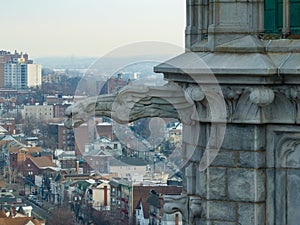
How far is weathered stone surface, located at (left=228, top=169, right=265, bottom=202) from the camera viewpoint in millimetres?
7000

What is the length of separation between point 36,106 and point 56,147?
19.5m

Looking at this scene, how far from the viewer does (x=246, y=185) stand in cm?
702

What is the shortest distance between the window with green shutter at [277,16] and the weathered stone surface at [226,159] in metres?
0.80

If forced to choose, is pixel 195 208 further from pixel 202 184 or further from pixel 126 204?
pixel 126 204

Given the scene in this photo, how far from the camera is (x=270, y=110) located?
698 cm

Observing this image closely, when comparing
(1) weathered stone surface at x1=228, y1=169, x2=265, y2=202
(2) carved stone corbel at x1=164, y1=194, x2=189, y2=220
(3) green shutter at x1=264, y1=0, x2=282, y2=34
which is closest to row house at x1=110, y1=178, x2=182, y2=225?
(2) carved stone corbel at x1=164, y1=194, x2=189, y2=220

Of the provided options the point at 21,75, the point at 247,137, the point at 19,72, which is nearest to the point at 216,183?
the point at 247,137

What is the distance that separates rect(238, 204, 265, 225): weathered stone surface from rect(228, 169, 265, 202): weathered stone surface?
43mm

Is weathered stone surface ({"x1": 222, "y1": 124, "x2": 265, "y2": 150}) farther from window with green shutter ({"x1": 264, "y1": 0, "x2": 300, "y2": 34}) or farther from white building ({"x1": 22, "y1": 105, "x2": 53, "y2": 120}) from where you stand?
white building ({"x1": 22, "y1": 105, "x2": 53, "y2": 120})

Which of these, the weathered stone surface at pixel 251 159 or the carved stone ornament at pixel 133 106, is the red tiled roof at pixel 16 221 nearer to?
the carved stone ornament at pixel 133 106

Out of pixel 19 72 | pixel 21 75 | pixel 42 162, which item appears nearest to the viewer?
pixel 42 162

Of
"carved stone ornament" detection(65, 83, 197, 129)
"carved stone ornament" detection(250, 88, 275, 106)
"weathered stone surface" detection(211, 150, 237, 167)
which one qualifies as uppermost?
"carved stone ornament" detection(250, 88, 275, 106)

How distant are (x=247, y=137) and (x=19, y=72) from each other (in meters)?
123

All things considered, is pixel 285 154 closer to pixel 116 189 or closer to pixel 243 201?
pixel 243 201
